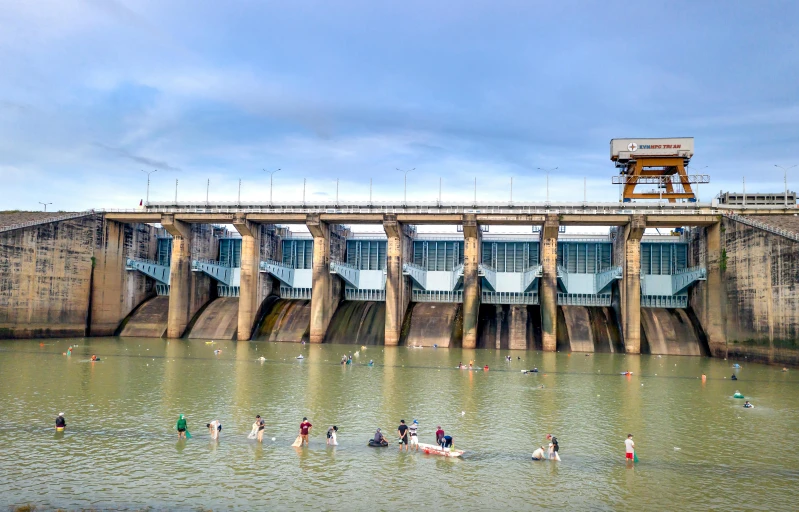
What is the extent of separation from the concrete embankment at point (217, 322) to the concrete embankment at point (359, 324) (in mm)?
13593

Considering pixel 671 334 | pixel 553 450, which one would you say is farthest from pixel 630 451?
pixel 671 334

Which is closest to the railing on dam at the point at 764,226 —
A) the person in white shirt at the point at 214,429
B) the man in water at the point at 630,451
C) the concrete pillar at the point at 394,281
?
the concrete pillar at the point at 394,281

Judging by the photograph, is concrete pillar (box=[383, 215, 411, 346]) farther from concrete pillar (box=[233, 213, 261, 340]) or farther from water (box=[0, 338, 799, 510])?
water (box=[0, 338, 799, 510])

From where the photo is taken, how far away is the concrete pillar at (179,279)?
83.6 m

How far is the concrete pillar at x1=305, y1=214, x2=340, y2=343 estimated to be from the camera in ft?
263

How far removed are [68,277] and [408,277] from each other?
145 feet

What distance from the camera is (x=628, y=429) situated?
31734 millimetres

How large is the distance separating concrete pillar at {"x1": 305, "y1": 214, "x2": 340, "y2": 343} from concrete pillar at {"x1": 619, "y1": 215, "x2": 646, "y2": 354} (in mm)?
37604

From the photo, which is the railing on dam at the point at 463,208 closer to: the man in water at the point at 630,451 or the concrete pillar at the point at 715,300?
the concrete pillar at the point at 715,300

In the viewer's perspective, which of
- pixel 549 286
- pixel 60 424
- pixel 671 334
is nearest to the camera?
pixel 60 424

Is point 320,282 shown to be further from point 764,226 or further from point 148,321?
point 764,226

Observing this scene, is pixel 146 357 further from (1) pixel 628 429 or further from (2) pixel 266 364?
(1) pixel 628 429

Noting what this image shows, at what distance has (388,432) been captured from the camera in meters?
29.6

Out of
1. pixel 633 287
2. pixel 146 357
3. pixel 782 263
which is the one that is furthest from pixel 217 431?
pixel 633 287
